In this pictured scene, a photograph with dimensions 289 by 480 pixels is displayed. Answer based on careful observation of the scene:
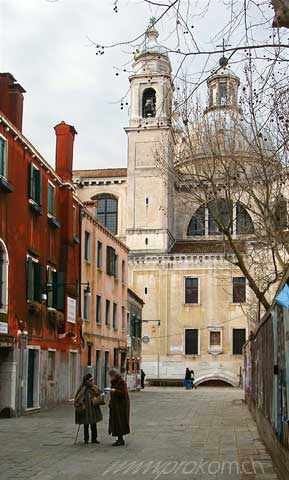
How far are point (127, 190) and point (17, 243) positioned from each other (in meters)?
41.2

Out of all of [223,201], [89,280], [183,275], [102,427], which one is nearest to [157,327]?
[183,275]

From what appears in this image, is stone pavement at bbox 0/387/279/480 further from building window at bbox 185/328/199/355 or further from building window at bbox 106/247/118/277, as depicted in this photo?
building window at bbox 185/328/199/355

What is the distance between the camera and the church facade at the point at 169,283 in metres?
60.8

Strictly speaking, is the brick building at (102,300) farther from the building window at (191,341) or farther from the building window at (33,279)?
the building window at (191,341)

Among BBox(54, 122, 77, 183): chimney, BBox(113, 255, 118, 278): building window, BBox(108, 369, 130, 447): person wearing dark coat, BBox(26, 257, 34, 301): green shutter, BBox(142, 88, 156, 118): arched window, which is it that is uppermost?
BBox(142, 88, 156, 118): arched window

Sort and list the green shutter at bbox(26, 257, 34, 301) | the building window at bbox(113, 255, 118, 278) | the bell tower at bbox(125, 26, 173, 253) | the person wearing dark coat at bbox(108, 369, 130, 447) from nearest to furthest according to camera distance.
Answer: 1. the person wearing dark coat at bbox(108, 369, 130, 447)
2. the green shutter at bbox(26, 257, 34, 301)
3. the building window at bbox(113, 255, 118, 278)
4. the bell tower at bbox(125, 26, 173, 253)

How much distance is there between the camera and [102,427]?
1925 centimetres

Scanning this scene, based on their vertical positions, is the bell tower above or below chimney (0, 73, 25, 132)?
above

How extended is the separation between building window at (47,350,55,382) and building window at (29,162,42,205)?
5.69 metres

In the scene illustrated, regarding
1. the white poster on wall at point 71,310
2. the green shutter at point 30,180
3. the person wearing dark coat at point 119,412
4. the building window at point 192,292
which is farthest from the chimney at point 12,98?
the building window at point 192,292

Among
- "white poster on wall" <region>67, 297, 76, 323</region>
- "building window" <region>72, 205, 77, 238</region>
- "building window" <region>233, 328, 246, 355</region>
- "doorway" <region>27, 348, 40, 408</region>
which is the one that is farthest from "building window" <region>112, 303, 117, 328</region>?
"building window" <region>233, 328, 246, 355</region>

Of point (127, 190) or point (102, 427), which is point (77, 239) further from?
point (127, 190)

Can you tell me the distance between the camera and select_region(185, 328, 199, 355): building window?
61.4 meters

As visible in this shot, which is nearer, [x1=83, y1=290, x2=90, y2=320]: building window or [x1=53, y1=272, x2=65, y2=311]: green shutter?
[x1=53, y1=272, x2=65, y2=311]: green shutter
